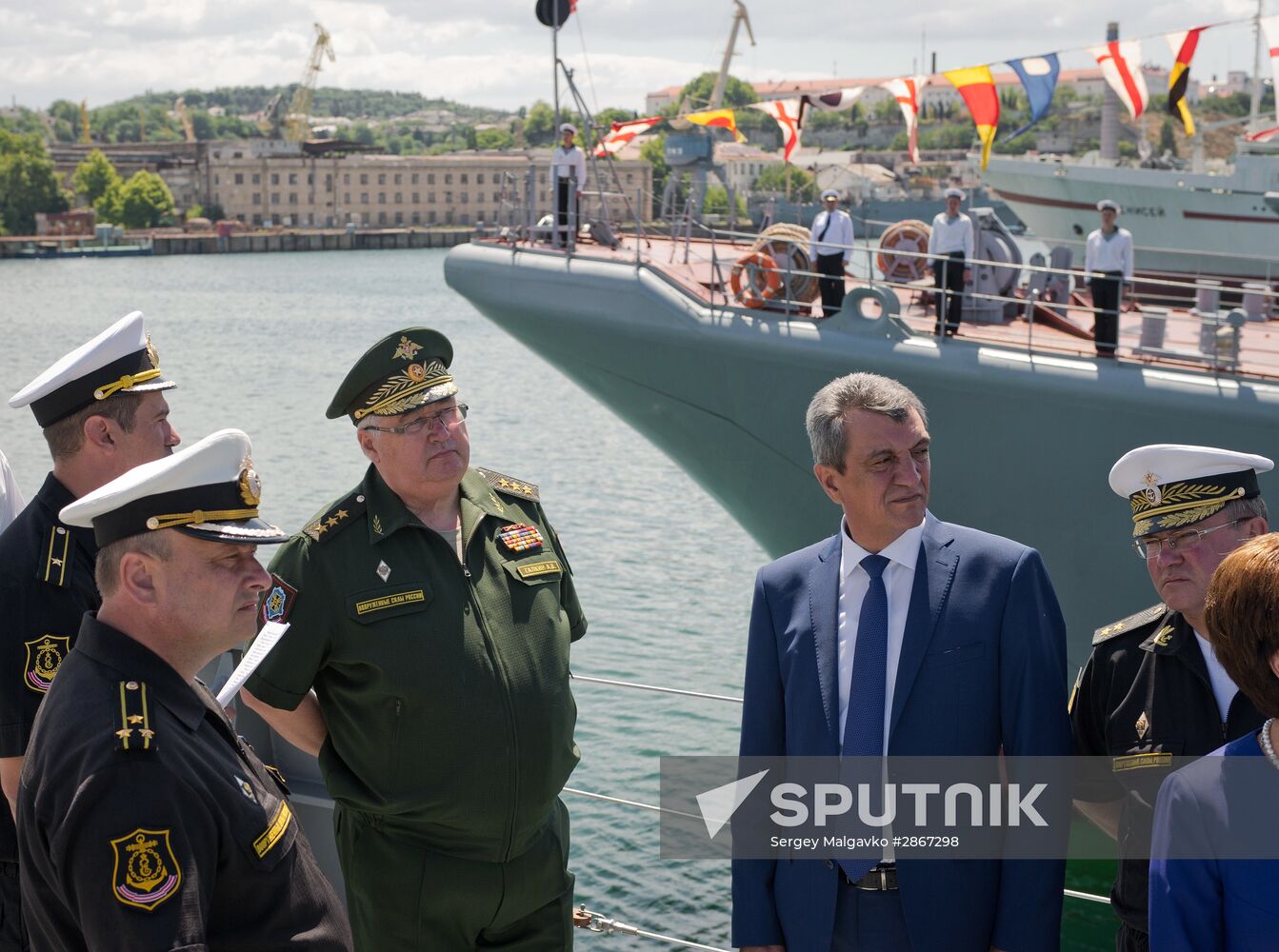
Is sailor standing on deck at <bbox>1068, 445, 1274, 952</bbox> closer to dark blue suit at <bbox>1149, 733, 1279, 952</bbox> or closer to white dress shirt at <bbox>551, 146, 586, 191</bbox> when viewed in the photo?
dark blue suit at <bbox>1149, 733, 1279, 952</bbox>

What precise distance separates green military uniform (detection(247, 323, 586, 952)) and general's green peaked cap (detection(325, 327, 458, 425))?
21 centimetres

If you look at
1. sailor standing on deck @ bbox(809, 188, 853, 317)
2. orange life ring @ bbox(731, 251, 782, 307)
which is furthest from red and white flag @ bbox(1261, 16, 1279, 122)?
orange life ring @ bbox(731, 251, 782, 307)

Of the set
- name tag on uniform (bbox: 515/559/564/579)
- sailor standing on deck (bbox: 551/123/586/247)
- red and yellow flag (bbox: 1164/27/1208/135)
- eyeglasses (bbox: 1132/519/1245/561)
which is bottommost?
name tag on uniform (bbox: 515/559/564/579)

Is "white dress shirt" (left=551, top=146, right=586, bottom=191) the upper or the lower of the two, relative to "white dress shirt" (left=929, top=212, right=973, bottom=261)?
upper

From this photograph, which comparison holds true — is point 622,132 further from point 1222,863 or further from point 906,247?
point 1222,863

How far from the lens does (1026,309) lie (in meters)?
10.1

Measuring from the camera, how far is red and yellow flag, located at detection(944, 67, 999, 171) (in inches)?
399

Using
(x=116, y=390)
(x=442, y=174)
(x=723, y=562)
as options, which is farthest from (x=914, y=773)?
(x=442, y=174)

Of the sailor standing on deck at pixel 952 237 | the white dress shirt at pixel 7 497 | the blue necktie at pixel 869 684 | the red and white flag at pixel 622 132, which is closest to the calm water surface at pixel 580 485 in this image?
the sailor standing on deck at pixel 952 237

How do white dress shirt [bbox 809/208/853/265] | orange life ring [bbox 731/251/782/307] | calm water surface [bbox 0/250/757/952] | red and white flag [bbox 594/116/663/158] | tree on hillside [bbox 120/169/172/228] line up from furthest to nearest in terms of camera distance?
tree on hillside [bbox 120/169/172/228]
red and white flag [bbox 594/116/663/158]
white dress shirt [bbox 809/208/853/265]
orange life ring [bbox 731/251/782/307]
calm water surface [bbox 0/250/757/952]

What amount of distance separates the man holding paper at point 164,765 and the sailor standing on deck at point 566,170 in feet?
32.5

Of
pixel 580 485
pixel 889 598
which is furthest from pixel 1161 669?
pixel 580 485

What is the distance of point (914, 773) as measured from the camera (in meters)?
2.66

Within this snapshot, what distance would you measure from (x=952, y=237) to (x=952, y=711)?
7.95 meters
